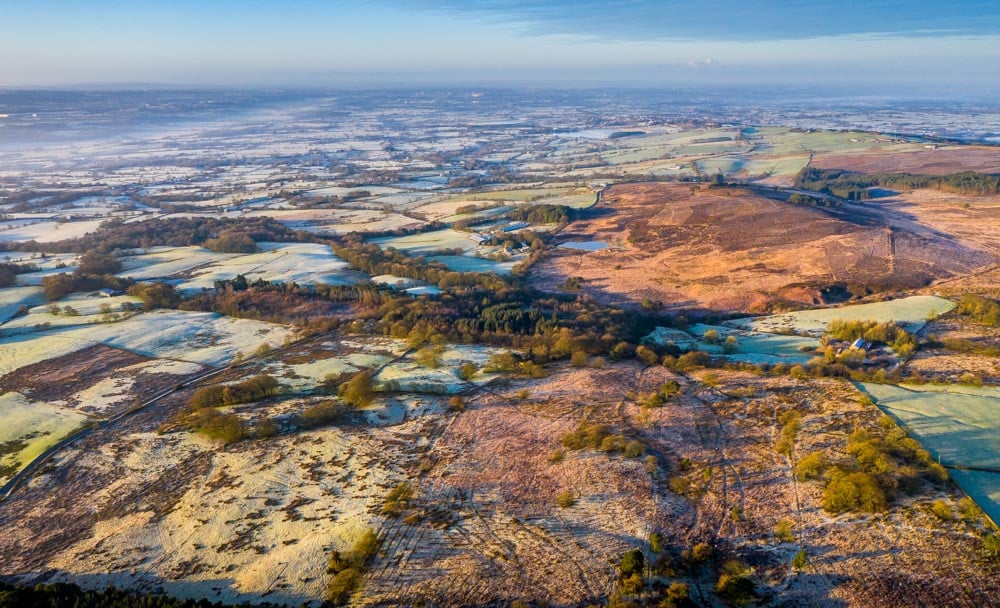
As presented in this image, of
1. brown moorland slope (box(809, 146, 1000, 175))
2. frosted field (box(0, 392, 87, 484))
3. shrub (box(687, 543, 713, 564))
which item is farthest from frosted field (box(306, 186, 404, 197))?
shrub (box(687, 543, 713, 564))

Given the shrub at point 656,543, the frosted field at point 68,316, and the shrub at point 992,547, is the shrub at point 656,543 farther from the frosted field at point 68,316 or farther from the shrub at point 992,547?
the frosted field at point 68,316

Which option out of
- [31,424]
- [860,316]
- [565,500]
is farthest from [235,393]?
[860,316]

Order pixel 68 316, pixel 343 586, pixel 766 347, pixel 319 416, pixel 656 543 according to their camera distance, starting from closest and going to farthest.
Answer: pixel 343 586 < pixel 656 543 < pixel 319 416 < pixel 766 347 < pixel 68 316

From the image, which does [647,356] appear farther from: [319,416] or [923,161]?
[923,161]

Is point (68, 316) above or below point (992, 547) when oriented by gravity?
below

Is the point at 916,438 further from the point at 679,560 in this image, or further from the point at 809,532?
the point at 679,560

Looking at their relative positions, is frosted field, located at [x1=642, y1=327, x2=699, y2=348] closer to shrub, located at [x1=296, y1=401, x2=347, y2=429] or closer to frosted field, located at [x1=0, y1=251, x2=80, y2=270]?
shrub, located at [x1=296, y1=401, x2=347, y2=429]
